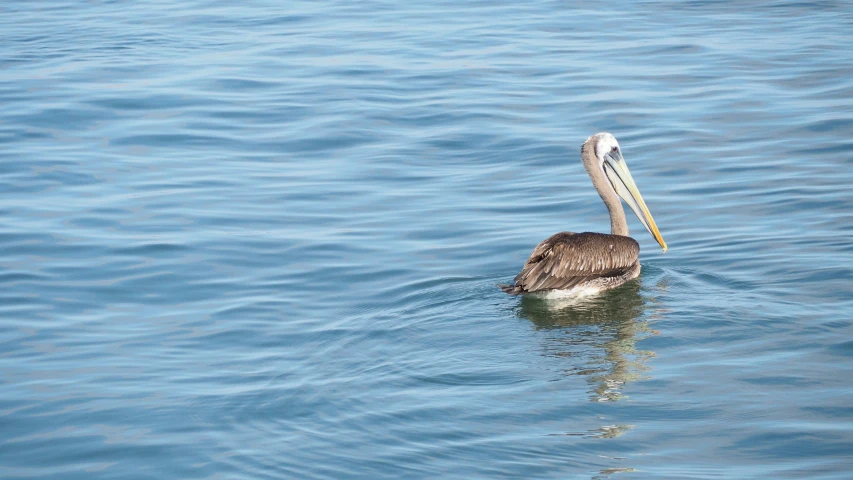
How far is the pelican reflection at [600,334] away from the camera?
21.6 ft

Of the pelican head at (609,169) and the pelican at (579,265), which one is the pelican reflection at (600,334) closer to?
the pelican at (579,265)

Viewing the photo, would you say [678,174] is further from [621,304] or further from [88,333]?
[88,333]

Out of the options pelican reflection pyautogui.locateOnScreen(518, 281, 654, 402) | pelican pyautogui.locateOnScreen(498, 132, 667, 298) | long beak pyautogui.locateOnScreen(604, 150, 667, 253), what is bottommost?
pelican reflection pyautogui.locateOnScreen(518, 281, 654, 402)

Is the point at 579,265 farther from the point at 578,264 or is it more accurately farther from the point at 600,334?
the point at 600,334

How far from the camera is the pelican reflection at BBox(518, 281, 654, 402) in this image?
6.57m

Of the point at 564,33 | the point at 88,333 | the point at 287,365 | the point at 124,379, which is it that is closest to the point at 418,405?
the point at 287,365

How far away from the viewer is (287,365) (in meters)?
7.02

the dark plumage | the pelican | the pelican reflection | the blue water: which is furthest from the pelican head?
the pelican reflection

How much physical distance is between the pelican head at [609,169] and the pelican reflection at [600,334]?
1.02 m

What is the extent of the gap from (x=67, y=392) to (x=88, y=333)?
1.08 meters

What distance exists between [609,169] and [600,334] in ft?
7.51

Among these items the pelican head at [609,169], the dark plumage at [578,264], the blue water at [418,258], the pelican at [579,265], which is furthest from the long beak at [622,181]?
the dark plumage at [578,264]

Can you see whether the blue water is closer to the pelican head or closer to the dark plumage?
the dark plumage

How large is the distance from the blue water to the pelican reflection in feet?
0.09
